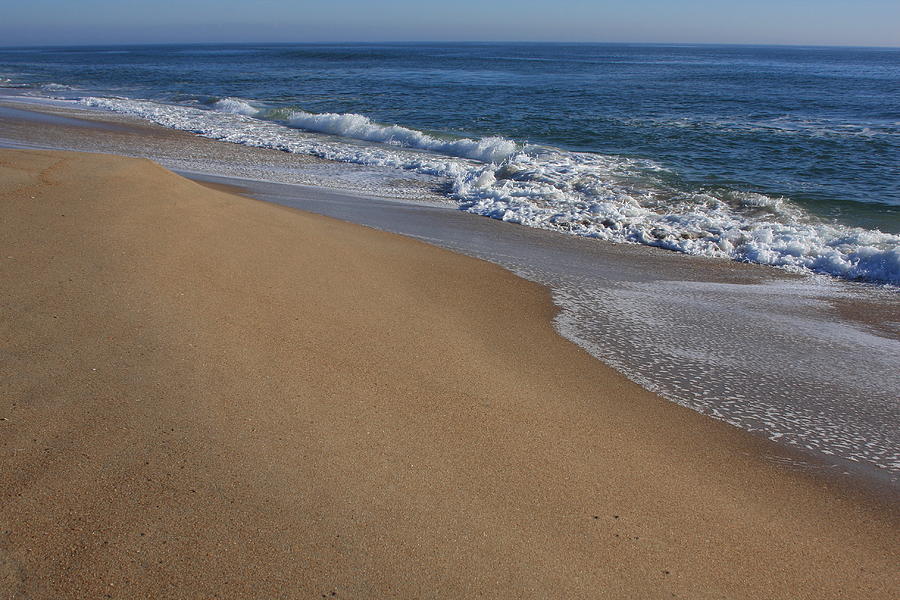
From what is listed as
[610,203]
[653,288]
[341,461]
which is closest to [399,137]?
[610,203]

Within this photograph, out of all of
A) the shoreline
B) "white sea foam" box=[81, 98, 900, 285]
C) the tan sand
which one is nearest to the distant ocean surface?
"white sea foam" box=[81, 98, 900, 285]

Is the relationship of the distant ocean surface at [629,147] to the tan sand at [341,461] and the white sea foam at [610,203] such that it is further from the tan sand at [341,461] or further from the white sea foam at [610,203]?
the tan sand at [341,461]

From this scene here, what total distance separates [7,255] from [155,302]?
4.44 feet

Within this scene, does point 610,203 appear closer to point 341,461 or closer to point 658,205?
point 658,205

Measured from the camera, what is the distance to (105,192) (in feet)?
20.4

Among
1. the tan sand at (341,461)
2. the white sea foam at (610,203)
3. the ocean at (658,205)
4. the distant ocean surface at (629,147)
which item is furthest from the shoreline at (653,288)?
the distant ocean surface at (629,147)

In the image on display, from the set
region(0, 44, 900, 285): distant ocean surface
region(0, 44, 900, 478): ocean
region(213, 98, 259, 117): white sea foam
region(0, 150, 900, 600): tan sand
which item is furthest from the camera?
region(213, 98, 259, 117): white sea foam

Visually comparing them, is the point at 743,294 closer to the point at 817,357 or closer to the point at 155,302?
the point at 817,357

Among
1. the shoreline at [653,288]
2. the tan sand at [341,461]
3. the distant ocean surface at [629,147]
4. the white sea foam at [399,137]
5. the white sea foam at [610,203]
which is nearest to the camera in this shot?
the tan sand at [341,461]

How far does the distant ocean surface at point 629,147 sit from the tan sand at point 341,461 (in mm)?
5110

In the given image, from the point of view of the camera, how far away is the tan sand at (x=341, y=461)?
247cm

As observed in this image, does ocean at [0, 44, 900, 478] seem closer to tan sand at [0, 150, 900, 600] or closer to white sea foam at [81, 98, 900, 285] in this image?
white sea foam at [81, 98, 900, 285]

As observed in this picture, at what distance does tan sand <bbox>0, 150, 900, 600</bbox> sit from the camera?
247 centimetres

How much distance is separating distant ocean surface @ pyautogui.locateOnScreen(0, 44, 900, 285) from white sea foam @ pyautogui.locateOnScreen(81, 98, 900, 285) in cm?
3
